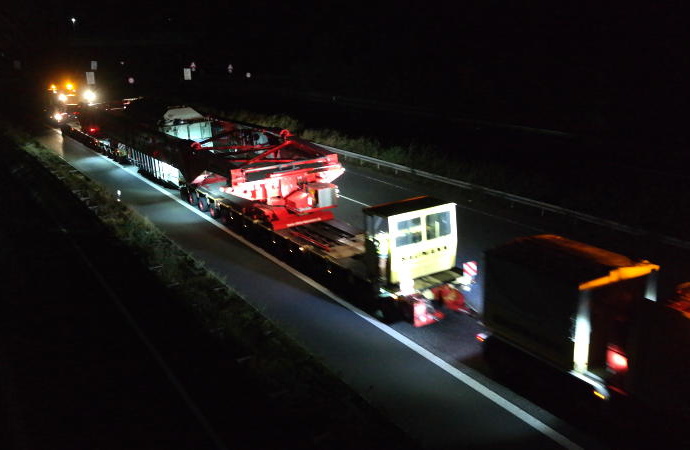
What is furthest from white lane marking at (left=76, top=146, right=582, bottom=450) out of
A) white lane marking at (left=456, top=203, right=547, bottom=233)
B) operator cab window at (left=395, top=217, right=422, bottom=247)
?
white lane marking at (left=456, top=203, right=547, bottom=233)

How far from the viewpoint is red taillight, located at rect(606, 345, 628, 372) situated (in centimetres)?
855

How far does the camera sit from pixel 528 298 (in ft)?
30.3

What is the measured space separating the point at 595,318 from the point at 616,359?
676 millimetres

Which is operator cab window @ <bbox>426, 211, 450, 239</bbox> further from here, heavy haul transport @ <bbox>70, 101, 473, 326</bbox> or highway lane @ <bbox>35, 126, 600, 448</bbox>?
highway lane @ <bbox>35, 126, 600, 448</bbox>

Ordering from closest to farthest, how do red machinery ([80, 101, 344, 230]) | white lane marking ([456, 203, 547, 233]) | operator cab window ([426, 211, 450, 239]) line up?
1. operator cab window ([426, 211, 450, 239])
2. red machinery ([80, 101, 344, 230])
3. white lane marking ([456, 203, 547, 233])

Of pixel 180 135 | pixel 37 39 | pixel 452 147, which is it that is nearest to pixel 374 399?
pixel 180 135

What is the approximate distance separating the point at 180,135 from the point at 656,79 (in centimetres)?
2365

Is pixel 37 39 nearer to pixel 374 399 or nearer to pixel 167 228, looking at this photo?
pixel 167 228

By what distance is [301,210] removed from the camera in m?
17.0

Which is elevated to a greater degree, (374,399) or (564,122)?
(564,122)

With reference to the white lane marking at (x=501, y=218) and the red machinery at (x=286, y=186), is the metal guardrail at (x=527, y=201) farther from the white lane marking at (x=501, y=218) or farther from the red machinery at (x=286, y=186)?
the red machinery at (x=286, y=186)

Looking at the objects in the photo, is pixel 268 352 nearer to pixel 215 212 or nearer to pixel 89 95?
pixel 215 212

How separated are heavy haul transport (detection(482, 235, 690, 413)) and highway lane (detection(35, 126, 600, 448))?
46.9 inches

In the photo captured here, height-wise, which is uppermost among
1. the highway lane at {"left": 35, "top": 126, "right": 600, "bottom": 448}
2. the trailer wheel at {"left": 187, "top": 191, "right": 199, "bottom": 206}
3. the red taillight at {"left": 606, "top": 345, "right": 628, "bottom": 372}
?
the trailer wheel at {"left": 187, "top": 191, "right": 199, "bottom": 206}
